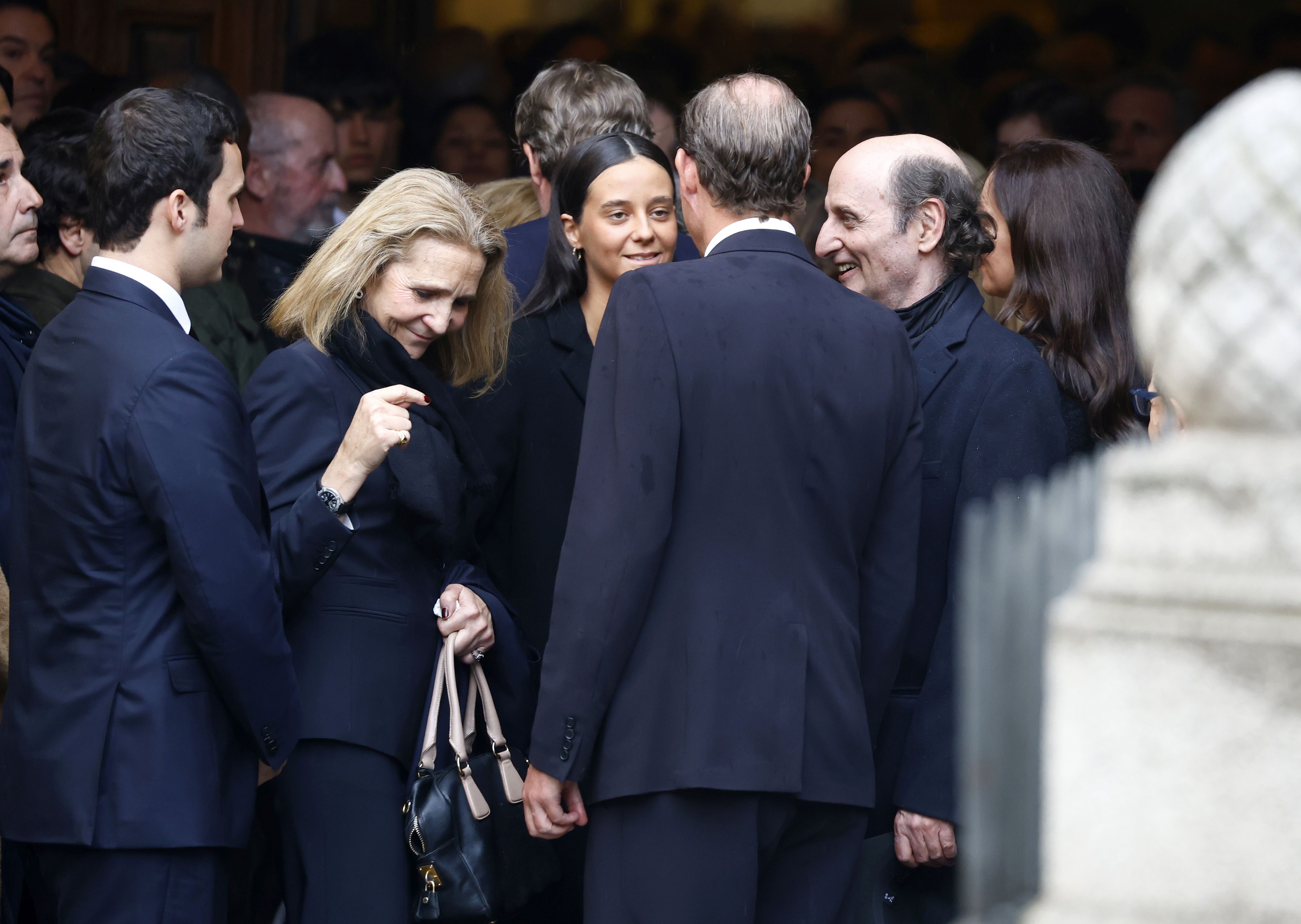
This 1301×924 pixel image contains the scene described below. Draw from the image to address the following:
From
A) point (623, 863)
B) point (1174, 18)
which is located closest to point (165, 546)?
point (623, 863)

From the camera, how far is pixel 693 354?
8.08 feet

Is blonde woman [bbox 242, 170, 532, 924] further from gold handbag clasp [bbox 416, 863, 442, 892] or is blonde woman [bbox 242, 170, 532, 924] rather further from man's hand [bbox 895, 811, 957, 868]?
man's hand [bbox 895, 811, 957, 868]

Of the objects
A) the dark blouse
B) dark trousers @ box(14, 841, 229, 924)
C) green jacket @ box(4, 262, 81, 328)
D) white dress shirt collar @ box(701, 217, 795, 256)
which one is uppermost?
white dress shirt collar @ box(701, 217, 795, 256)

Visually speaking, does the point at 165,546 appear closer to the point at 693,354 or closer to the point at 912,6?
the point at 693,354

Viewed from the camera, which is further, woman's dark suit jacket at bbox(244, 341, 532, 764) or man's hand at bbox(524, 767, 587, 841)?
woman's dark suit jacket at bbox(244, 341, 532, 764)

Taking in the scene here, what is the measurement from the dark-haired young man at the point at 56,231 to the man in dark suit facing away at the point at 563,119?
1.11m

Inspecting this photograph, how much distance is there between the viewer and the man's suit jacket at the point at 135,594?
→ 2.50m

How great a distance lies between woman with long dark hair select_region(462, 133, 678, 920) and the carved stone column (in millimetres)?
2039

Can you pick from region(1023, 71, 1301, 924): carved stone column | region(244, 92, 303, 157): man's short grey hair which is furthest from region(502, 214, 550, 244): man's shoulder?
region(1023, 71, 1301, 924): carved stone column

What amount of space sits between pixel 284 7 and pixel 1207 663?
19.3 feet

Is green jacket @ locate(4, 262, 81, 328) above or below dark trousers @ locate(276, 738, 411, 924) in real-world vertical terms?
above

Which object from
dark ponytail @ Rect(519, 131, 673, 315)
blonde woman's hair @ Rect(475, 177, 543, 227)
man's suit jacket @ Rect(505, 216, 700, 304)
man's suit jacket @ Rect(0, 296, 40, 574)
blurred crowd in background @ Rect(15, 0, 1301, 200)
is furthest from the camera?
blurred crowd in background @ Rect(15, 0, 1301, 200)

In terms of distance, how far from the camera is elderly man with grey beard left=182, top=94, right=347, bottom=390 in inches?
199

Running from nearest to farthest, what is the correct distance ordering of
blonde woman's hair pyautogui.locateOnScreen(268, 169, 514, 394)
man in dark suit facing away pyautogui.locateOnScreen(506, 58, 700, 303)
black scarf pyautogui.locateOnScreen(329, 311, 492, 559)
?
1. black scarf pyautogui.locateOnScreen(329, 311, 492, 559)
2. blonde woman's hair pyautogui.locateOnScreen(268, 169, 514, 394)
3. man in dark suit facing away pyautogui.locateOnScreen(506, 58, 700, 303)
